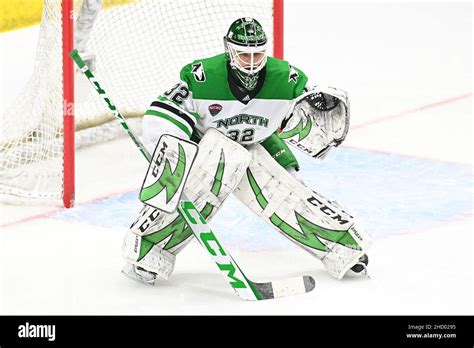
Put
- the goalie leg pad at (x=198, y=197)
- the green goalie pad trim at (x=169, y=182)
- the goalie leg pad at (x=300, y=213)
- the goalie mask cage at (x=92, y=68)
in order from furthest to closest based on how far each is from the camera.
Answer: the goalie mask cage at (x=92, y=68) < the goalie leg pad at (x=300, y=213) < the goalie leg pad at (x=198, y=197) < the green goalie pad trim at (x=169, y=182)

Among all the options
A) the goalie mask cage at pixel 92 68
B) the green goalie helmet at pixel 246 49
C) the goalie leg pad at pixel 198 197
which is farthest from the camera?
the goalie mask cage at pixel 92 68

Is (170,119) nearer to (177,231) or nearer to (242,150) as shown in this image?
(242,150)

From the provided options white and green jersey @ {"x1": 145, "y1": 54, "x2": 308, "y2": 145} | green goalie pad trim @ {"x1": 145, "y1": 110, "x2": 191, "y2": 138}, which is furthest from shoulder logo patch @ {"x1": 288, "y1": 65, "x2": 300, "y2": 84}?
green goalie pad trim @ {"x1": 145, "y1": 110, "x2": 191, "y2": 138}

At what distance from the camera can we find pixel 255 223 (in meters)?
5.14

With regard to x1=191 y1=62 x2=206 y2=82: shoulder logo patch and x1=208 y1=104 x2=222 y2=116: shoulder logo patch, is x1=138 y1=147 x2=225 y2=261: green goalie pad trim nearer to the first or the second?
x1=208 y1=104 x2=222 y2=116: shoulder logo patch

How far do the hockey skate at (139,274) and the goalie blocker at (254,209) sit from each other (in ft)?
0.08

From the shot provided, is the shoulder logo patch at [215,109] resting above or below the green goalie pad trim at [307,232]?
above

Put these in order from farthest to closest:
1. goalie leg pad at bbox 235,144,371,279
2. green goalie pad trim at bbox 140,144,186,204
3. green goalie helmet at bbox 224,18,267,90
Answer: goalie leg pad at bbox 235,144,371,279, green goalie helmet at bbox 224,18,267,90, green goalie pad trim at bbox 140,144,186,204

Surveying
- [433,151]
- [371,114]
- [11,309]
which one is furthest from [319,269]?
[371,114]

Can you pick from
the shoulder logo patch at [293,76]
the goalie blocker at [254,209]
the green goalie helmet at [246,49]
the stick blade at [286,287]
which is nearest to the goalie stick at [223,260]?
the stick blade at [286,287]

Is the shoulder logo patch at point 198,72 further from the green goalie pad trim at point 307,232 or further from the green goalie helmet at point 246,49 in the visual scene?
the green goalie pad trim at point 307,232

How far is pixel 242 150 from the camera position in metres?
4.43

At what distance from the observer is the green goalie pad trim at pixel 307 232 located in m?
4.52

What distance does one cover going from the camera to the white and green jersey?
14.2 ft
